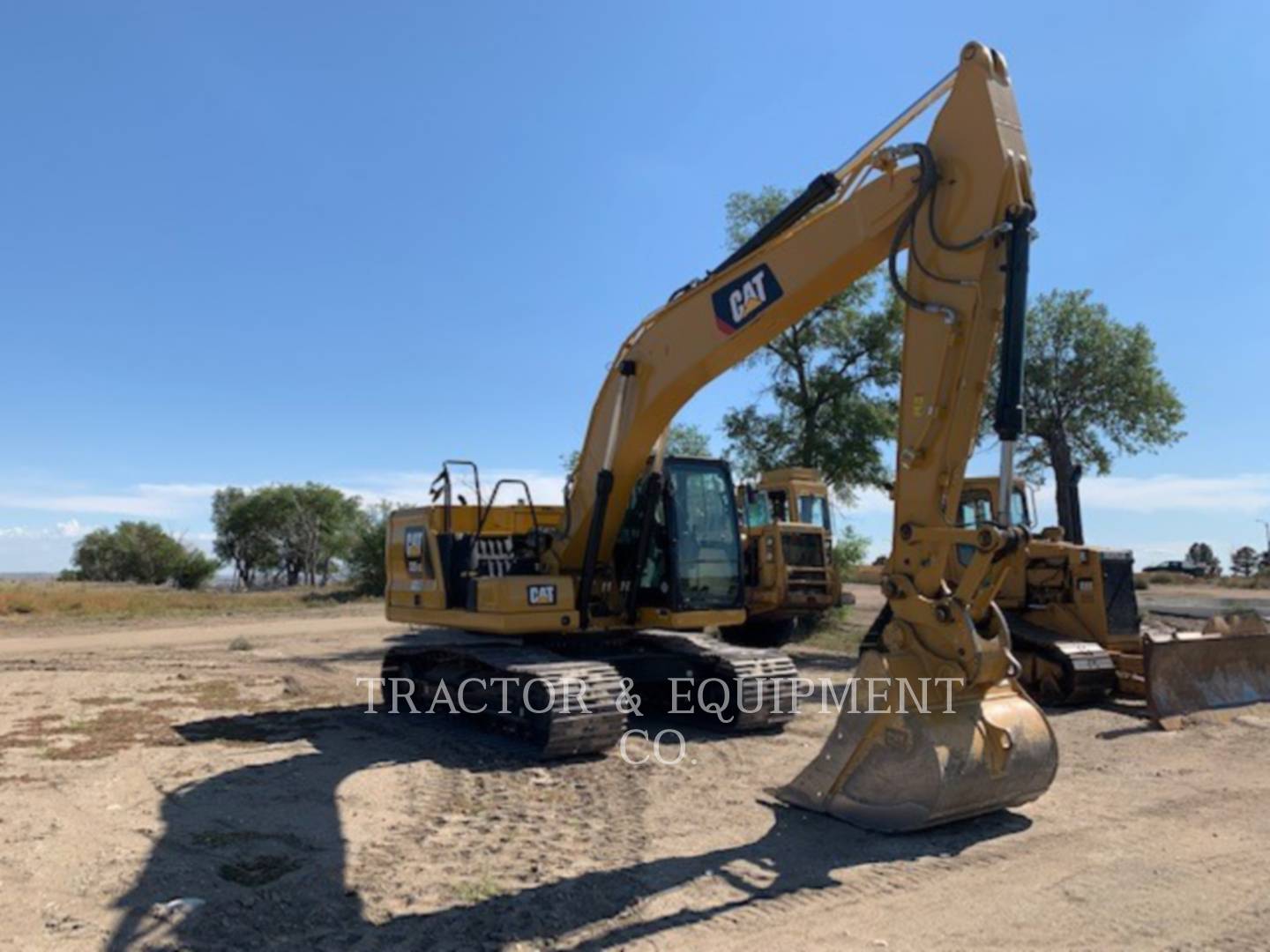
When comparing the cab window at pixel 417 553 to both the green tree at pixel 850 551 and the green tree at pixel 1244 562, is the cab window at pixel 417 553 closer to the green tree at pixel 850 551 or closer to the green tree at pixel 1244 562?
the green tree at pixel 850 551

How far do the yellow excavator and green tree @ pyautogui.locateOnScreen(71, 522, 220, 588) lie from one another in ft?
195

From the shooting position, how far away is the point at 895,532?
6.38 meters

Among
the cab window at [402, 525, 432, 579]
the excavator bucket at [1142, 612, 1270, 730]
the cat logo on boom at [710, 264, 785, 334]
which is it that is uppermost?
the cat logo on boom at [710, 264, 785, 334]

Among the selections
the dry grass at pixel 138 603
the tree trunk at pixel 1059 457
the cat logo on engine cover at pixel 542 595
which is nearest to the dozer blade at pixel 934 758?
the cat logo on engine cover at pixel 542 595

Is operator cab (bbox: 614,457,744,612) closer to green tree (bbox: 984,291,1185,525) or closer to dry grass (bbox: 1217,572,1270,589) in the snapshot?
green tree (bbox: 984,291,1185,525)

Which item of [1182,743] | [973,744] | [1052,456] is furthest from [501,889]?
[1052,456]

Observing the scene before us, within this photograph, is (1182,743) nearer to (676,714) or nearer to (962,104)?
(676,714)

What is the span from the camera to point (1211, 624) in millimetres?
12180

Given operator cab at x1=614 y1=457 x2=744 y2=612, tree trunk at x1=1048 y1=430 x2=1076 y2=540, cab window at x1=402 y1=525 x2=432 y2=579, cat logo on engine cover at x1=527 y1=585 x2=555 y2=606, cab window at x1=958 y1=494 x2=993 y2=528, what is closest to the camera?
cat logo on engine cover at x1=527 y1=585 x2=555 y2=606

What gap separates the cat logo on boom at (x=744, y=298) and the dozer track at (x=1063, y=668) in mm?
5409

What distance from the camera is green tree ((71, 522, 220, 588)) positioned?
64.9 metres

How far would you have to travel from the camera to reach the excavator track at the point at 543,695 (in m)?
8.25

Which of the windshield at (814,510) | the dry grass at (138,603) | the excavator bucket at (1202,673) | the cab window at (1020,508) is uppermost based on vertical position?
the windshield at (814,510)

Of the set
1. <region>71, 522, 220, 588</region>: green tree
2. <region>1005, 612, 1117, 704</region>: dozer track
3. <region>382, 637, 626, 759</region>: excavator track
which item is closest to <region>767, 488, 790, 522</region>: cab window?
<region>1005, 612, 1117, 704</region>: dozer track
